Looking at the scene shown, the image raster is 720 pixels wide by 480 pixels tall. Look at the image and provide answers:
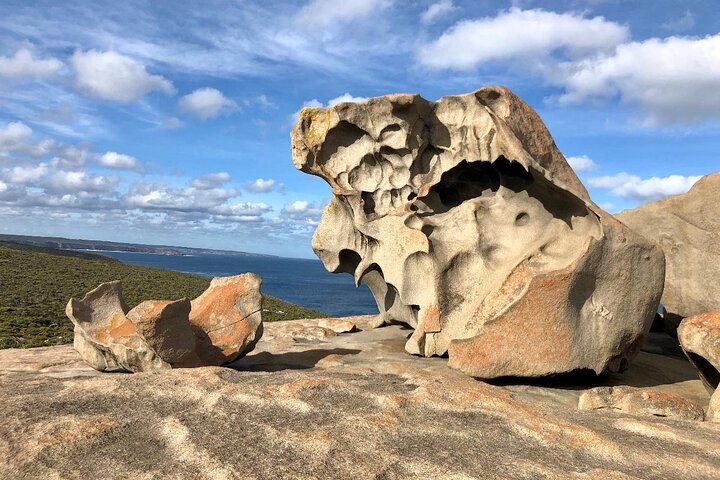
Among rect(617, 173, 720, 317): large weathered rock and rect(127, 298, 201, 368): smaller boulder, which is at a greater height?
rect(617, 173, 720, 317): large weathered rock

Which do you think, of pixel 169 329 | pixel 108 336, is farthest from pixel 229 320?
pixel 108 336

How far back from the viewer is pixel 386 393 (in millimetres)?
6711

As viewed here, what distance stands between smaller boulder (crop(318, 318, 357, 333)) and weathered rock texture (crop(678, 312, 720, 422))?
25.3ft

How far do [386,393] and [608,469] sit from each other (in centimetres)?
269

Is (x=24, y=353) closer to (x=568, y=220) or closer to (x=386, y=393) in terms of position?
(x=386, y=393)

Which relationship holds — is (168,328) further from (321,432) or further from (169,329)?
(321,432)

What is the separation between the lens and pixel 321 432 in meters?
5.12

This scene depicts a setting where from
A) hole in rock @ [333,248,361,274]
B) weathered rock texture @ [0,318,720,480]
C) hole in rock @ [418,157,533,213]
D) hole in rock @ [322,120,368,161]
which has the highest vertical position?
hole in rock @ [322,120,368,161]

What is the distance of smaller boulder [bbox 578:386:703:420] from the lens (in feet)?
23.5

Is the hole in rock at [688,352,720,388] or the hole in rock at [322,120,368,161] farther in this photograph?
the hole in rock at [322,120,368,161]

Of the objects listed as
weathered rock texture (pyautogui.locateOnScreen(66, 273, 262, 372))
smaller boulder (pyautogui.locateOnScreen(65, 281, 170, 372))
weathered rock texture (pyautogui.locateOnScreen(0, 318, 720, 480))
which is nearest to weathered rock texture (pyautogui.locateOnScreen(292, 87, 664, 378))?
weathered rock texture (pyautogui.locateOnScreen(0, 318, 720, 480))

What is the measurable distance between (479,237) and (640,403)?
3939 millimetres

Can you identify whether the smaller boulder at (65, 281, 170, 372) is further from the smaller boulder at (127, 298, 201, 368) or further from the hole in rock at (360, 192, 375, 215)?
the hole in rock at (360, 192, 375, 215)

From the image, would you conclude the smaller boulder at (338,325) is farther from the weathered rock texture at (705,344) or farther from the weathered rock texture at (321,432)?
the weathered rock texture at (705,344)
